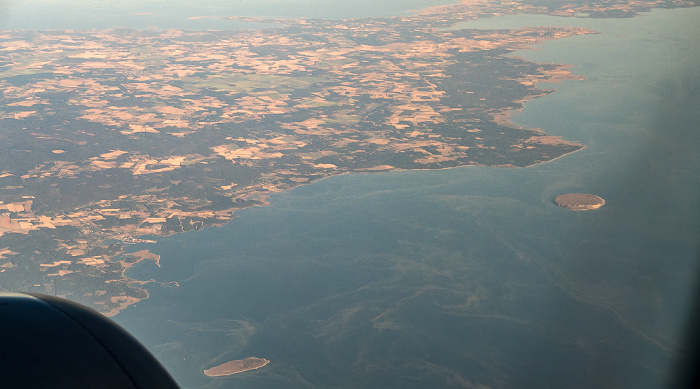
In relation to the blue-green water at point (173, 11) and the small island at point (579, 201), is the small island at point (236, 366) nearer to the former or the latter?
the small island at point (579, 201)

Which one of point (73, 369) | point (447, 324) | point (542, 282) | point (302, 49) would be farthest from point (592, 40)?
point (73, 369)

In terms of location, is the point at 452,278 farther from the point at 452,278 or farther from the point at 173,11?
the point at 173,11

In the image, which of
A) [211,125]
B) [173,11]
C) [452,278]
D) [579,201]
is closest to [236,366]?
[452,278]

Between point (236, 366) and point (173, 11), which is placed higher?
point (173, 11)

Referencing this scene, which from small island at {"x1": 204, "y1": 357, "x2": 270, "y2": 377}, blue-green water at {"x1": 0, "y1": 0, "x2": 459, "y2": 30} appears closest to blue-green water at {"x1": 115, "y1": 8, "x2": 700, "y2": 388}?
small island at {"x1": 204, "y1": 357, "x2": 270, "y2": 377}

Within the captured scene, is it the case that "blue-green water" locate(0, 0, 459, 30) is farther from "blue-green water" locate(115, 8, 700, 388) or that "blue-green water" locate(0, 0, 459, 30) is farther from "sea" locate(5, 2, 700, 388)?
"blue-green water" locate(115, 8, 700, 388)
